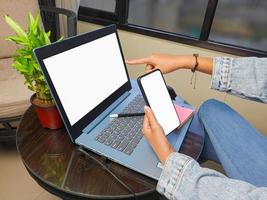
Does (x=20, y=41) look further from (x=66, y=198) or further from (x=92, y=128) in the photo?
(x=66, y=198)

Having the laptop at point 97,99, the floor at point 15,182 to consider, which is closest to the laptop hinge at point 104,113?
the laptop at point 97,99

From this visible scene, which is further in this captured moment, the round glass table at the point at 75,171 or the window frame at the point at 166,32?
the window frame at the point at 166,32

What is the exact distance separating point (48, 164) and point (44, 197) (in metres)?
0.58

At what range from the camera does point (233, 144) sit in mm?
737

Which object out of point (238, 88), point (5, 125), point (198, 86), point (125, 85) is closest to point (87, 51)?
point (125, 85)

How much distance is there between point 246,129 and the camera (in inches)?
31.4

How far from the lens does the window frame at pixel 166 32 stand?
1.46 m

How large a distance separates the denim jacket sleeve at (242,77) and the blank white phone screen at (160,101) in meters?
0.21

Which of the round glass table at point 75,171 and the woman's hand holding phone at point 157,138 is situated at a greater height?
the woman's hand holding phone at point 157,138

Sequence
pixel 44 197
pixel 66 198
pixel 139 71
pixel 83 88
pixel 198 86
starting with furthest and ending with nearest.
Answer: pixel 139 71 < pixel 198 86 < pixel 44 197 < pixel 83 88 < pixel 66 198

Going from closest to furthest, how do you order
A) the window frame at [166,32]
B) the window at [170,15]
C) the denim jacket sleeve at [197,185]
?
the denim jacket sleeve at [197,185] → the window frame at [166,32] → the window at [170,15]

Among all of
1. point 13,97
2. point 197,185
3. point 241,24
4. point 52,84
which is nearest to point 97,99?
point 52,84

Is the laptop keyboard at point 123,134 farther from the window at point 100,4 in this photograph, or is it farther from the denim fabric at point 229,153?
the window at point 100,4

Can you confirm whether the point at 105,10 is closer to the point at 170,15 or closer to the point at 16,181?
the point at 170,15
